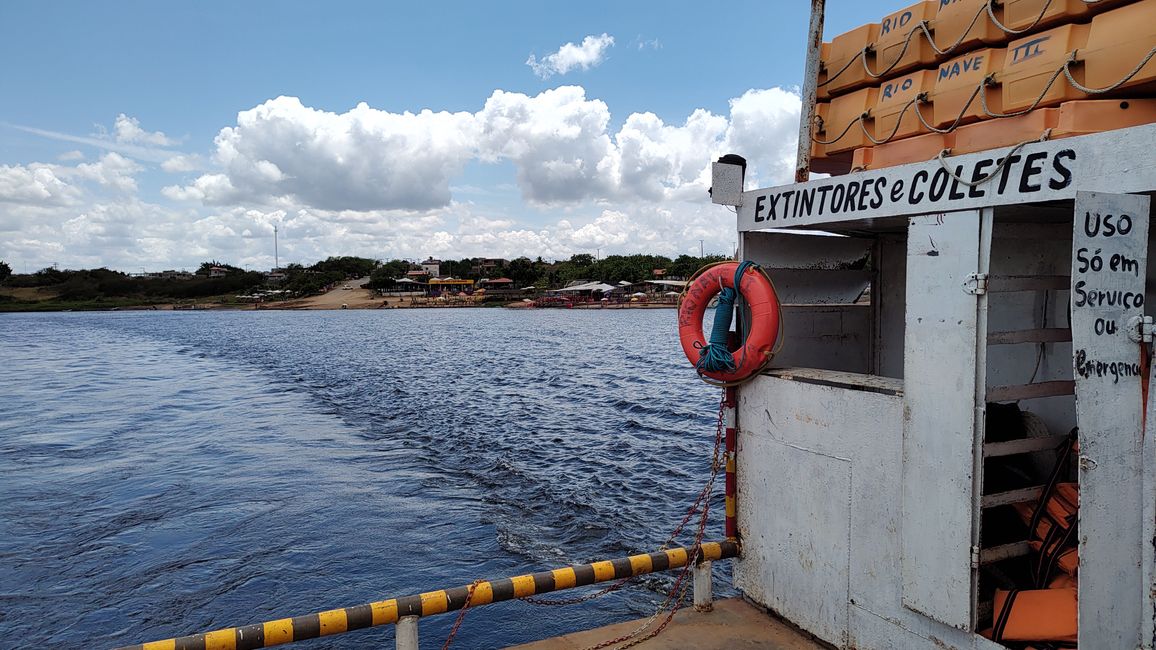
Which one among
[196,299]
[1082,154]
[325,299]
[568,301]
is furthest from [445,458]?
[196,299]

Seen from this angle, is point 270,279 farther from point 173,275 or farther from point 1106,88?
point 1106,88

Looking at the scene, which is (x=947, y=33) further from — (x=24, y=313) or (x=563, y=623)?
(x=24, y=313)

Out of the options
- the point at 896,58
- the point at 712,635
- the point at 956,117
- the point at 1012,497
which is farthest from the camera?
the point at 896,58

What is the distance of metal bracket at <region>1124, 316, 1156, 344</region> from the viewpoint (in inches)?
121

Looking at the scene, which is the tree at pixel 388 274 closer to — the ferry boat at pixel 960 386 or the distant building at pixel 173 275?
the distant building at pixel 173 275

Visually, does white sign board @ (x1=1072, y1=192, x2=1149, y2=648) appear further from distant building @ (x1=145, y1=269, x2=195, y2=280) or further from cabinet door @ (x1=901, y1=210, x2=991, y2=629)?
distant building @ (x1=145, y1=269, x2=195, y2=280)

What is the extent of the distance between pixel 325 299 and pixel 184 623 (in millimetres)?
121337

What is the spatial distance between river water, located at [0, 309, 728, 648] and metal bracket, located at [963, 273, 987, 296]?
505 cm

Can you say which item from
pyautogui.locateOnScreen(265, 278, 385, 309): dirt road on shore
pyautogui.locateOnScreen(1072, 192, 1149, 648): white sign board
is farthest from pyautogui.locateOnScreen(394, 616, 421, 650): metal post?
pyautogui.locateOnScreen(265, 278, 385, 309): dirt road on shore

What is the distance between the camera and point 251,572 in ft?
28.3

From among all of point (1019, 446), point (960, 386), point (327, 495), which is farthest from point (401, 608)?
point (327, 495)

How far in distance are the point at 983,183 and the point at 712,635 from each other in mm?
2928

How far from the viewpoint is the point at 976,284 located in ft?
11.6

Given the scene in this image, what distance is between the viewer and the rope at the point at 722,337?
4.82 metres
